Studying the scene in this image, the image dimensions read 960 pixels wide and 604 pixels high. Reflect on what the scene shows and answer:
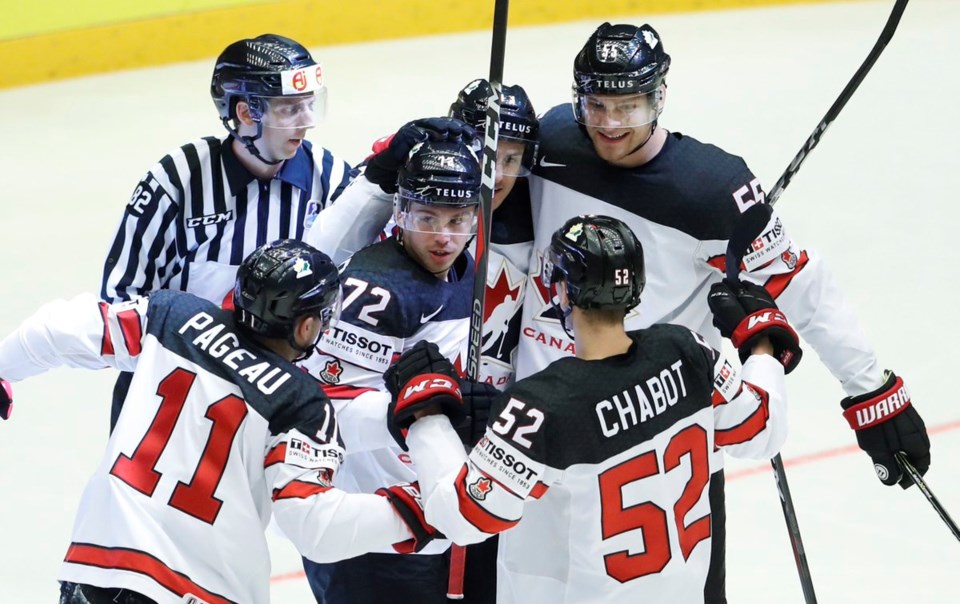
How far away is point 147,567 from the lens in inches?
103

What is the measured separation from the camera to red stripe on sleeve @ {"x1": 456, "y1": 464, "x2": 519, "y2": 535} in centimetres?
250

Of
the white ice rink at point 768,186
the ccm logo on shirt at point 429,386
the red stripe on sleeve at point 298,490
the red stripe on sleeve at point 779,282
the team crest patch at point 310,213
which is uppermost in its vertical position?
the ccm logo on shirt at point 429,386

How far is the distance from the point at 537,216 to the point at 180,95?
209 inches

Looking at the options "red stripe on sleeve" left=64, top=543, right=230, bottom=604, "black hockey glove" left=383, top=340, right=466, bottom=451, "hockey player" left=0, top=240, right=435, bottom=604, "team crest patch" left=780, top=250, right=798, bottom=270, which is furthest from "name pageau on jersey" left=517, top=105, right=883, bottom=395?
"red stripe on sleeve" left=64, top=543, right=230, bottom=604

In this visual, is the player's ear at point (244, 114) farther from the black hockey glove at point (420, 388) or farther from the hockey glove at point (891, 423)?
the hockey glove at point (891, 423)

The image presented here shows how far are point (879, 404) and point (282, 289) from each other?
56.2 inches

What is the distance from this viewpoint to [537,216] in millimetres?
3326

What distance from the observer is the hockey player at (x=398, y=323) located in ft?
9.96

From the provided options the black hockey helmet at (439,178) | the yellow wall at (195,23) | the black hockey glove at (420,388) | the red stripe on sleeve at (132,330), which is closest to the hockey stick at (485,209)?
the black hockey glove at (420,388)

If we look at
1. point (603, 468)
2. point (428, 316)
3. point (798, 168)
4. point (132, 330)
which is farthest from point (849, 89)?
point (132, 330)

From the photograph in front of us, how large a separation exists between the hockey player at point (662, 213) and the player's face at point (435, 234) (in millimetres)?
237

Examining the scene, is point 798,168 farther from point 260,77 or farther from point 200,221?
point 200,221

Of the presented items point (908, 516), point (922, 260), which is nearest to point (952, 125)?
point (922, 260)

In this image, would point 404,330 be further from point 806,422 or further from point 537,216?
point 806,422
